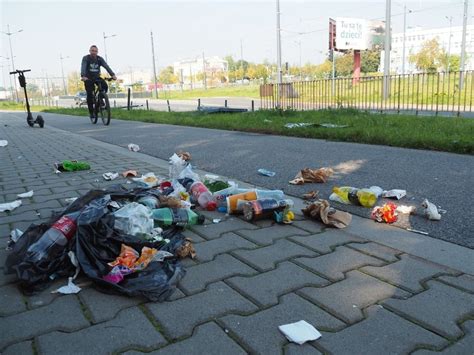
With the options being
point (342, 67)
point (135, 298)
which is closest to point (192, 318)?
point (135, 298)

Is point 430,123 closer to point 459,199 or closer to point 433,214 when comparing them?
point 459,199

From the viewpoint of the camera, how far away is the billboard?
38125 millimetres

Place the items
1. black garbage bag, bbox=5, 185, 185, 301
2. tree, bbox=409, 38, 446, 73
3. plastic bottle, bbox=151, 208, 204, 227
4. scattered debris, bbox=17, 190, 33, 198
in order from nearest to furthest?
black garbage bag, bbox=5, 185, 185, 301
plastic bottle, bbox=151, 208, 204, 227
scattered debris, bbox=17, 190, 33, 198
tree, bbox=409, 38, 446, 73

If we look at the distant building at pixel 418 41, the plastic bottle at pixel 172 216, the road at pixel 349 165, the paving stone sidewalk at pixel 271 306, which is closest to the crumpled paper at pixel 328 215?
the paving stone sidewalk at pixel 271 306

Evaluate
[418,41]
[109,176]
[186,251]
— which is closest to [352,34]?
[109,176]

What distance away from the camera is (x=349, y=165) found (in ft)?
19.4

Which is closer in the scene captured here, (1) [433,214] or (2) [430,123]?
(1) [433,214]

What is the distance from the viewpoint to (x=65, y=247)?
2738mm

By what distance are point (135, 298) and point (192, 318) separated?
0.41m

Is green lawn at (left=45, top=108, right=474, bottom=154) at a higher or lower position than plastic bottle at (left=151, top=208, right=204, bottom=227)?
lower

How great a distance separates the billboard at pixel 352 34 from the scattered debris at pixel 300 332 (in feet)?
128

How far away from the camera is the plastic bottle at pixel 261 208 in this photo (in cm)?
359

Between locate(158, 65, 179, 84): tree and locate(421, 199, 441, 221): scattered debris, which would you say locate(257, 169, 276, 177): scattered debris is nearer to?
locate(421, 199, 441, 221): scattered debris

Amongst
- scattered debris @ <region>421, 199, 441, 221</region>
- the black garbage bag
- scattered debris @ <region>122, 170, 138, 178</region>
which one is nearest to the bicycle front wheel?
scattered debris @ <region>122, 170, 138, 178</region>
